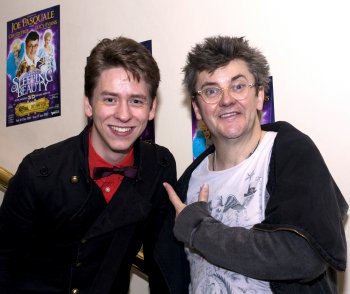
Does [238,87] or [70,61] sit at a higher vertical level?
[70,61]

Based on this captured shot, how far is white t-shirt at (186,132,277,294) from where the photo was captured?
118 cm

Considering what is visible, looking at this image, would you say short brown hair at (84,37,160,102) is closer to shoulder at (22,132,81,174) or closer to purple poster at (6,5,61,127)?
shoulder at (22,132,81,174)

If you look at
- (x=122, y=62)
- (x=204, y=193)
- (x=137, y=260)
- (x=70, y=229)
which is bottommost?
(x=137, y=260)

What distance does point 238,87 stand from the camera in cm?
131

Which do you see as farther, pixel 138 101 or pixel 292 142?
pixel 138 101

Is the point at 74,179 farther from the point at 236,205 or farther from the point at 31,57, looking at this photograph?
the point at 31,57

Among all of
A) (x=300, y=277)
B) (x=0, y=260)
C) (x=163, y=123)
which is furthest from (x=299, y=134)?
(x=0, y=260)

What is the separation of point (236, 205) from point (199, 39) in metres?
0.78

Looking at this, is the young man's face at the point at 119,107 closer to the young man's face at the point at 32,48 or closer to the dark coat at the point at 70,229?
the dark coat at the point at 70,229

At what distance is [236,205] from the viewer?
1242 millimetres

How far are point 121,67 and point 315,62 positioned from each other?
0.68 metres

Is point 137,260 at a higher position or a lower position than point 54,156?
lower

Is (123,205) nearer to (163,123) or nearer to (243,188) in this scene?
(243,188)

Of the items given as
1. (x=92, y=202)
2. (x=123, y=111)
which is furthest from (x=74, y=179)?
(x=123, y=111)
